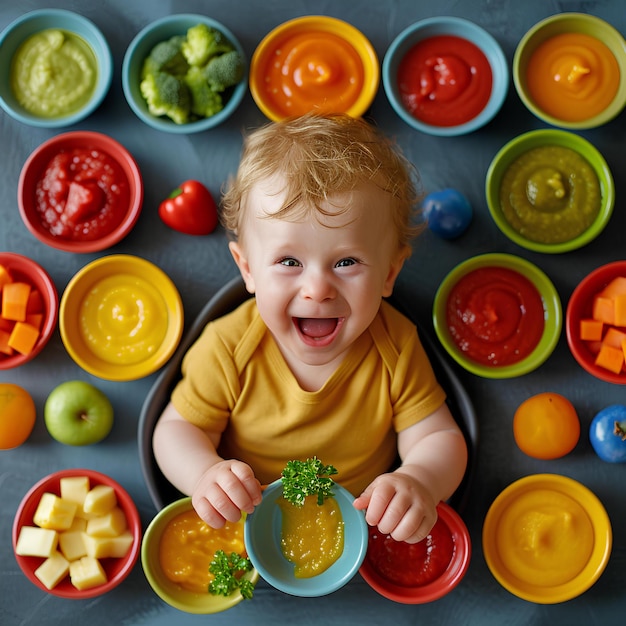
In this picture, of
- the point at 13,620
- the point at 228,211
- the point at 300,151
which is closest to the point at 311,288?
the point at 300,151

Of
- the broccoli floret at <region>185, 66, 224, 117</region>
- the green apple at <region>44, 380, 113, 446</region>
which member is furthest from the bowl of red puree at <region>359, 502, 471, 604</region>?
the broccoli floret at <region>185, 66, 224, 117</region>

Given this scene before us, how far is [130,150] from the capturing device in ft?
6.63

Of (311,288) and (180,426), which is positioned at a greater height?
(311,288)

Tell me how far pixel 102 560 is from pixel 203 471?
367mm

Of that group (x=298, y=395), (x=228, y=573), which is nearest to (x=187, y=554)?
(x=228, y=573)

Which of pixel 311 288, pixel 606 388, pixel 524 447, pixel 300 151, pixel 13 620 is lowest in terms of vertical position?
pixel 13 620

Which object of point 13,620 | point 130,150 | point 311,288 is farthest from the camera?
point 130,150

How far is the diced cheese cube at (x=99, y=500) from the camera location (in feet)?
5.85

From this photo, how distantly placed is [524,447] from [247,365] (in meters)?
0.68

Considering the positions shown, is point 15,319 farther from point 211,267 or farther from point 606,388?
point 606,388

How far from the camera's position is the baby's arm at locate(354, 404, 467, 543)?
1524mm

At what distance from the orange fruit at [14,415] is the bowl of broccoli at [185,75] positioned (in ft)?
2.35

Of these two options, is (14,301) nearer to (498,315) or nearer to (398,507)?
(398,507)

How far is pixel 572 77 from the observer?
1.97 metres
